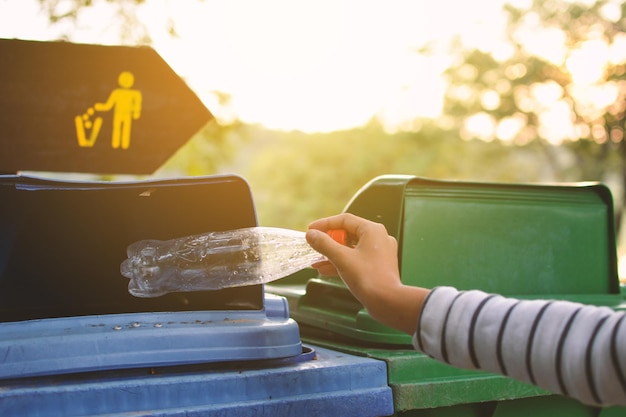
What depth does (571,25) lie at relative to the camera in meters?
16.7

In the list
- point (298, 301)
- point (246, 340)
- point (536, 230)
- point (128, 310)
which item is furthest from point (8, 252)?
point (536, 230)

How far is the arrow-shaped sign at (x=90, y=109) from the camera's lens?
2.79 meters

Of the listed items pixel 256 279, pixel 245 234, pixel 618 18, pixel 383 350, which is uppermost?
pixel 618 18

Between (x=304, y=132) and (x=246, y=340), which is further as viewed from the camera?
(x=304, y=132)

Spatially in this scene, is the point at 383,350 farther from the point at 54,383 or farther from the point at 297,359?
the point at 54,383

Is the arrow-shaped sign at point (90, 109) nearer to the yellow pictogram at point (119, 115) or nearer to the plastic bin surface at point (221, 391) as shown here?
the yellow pictogram at point (119, 115)

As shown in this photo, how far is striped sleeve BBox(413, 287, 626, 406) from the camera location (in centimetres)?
113

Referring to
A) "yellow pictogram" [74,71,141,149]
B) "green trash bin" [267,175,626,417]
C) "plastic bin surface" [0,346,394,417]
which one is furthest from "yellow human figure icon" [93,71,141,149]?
"plastic bin surface" [0,346,394,417]

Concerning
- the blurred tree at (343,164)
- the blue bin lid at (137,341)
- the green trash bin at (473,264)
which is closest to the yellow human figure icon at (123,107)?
the green trash bin at (473,264)

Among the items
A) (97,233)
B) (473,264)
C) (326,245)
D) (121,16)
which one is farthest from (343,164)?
(326,245)

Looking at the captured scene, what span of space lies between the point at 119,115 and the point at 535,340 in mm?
2129

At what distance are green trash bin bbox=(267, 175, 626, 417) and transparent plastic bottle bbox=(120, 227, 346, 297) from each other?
11.3 inches

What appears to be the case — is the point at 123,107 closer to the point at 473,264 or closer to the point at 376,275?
the point at 473,264

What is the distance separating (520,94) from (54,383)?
17567mm
